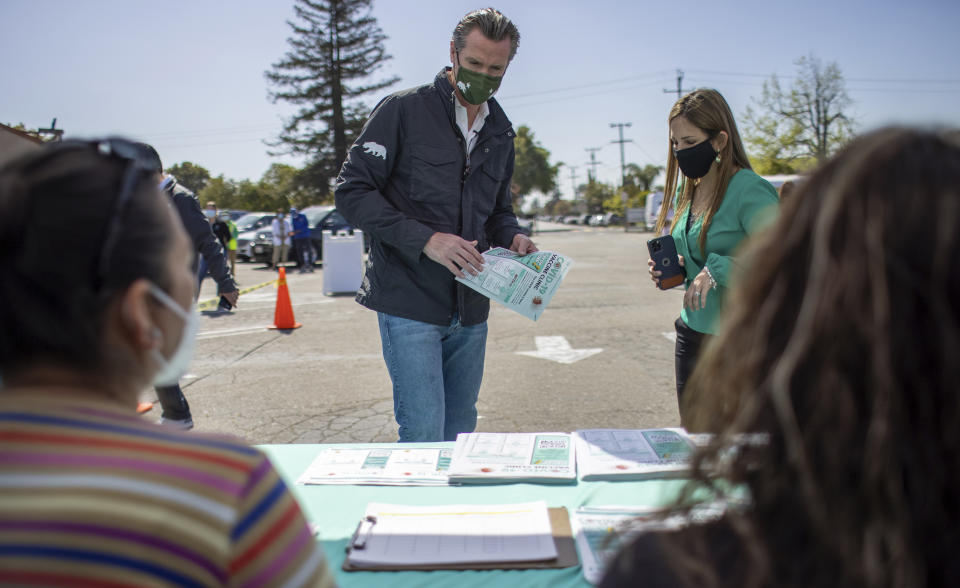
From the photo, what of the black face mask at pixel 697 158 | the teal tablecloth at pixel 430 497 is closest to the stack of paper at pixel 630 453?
the teal tablecloth at pixel 430 497

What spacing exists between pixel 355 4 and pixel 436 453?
4281cm

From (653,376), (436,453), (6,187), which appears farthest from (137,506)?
(653,376)

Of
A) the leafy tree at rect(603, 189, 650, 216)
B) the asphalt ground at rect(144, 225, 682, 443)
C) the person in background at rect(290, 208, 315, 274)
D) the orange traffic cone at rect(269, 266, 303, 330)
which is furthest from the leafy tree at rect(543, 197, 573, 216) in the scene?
the orange traffic cone at rect(269, 266, 303, 330)

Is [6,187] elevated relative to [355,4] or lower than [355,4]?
lower

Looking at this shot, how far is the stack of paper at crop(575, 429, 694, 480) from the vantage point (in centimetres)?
192

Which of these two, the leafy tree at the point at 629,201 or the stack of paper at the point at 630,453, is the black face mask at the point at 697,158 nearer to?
the stack of paper at the point at 630,453

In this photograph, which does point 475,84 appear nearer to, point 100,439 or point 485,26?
point 485,26

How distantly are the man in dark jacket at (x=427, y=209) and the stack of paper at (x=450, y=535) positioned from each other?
874 mm

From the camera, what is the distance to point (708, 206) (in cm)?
266

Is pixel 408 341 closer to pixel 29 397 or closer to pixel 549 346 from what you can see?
pixel 29 397

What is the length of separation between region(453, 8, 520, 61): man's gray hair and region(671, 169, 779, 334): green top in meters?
1.14

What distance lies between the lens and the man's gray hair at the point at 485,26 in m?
2.53

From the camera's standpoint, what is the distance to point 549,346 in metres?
7.03

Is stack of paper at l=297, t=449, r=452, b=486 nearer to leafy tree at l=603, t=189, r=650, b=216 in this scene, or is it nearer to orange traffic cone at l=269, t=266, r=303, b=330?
orange traffic cone at l=269, t=266, r=303, b=330
